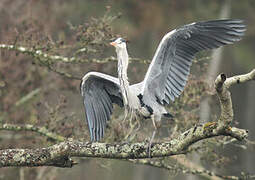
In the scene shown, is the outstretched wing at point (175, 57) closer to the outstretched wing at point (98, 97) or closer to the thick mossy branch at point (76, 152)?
the outstretched wing at point (98, 97)

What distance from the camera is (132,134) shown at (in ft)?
19.9

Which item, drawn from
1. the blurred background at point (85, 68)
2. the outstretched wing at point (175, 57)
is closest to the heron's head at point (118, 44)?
the outstretched wing at point (175, 57)

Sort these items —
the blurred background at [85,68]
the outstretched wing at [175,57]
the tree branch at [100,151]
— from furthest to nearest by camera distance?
the blurred background at [85,68]
the outstretched wing at [175,57]
the tree branch at [100,151]

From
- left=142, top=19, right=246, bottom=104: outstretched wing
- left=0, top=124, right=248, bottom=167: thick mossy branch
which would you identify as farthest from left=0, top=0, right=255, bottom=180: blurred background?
left=0, top=124, right=248, bottom=167: thick mossy branch

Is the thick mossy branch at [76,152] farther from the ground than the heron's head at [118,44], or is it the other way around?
the heron's head at [118,44]

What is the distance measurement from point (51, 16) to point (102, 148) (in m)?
6.76

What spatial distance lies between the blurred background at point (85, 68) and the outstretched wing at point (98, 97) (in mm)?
908

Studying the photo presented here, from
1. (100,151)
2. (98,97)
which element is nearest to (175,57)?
(98,97)

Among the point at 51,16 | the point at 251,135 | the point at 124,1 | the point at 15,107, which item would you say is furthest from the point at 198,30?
the point at 124,1

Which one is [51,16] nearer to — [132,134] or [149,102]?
[132,134]

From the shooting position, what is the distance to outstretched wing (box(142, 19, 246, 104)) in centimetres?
442

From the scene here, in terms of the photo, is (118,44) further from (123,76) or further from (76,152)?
(76,152)

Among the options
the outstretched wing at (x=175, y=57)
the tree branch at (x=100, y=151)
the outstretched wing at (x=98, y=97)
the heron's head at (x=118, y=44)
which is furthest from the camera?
the outstretched wing at (x=98, y=97)

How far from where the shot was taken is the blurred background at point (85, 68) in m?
A: 5.93
